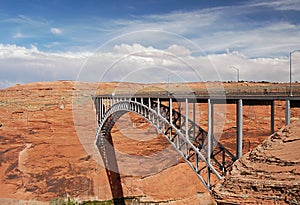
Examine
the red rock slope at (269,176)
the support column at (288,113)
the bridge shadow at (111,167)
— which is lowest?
the bridge shadow at (111,167)

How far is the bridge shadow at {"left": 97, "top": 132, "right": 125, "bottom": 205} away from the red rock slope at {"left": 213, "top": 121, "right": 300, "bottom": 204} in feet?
87.7

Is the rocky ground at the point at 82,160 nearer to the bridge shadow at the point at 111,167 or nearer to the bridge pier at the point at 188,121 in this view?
the bridge shadow at the point at 111,167

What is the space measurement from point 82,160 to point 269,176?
27.3 meters

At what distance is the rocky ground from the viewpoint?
2778cm

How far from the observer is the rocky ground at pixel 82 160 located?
91.1ft

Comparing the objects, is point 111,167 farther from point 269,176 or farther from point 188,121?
point 269,176

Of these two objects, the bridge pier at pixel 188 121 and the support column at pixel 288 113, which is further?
the bridge pier at pixel 188 121

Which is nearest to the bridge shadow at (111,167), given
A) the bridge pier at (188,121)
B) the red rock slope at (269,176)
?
the bridge pier at (188,121)

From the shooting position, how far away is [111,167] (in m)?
31.9

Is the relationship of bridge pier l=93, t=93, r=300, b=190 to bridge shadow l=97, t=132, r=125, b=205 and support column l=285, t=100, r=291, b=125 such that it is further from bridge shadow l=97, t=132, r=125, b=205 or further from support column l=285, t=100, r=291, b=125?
bridge shadow l=97, t=132, r=125, b=205

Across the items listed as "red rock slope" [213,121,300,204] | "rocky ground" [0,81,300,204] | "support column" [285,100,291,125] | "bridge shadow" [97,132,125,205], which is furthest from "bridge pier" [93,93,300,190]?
"red rock slope" [213,121,300,204]

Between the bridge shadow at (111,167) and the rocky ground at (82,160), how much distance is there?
1.33ft

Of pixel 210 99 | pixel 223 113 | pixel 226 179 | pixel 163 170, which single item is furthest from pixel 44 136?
pixel 226 179

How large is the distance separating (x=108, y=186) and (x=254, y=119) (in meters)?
14.8
